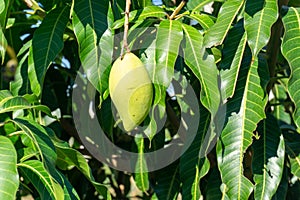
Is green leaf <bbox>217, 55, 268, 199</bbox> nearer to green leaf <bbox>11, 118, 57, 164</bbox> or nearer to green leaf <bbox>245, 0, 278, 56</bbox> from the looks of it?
green leaf <bbox>245, 0, 278, 56</bbox>

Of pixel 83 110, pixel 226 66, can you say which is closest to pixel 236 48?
pixel 226 66

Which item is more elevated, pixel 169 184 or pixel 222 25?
pixel 222 25

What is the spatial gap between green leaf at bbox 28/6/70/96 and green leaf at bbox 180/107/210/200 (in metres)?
0.32

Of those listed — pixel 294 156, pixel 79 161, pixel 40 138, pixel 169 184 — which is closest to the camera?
pixel 40 138

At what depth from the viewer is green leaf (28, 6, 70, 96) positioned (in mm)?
1070

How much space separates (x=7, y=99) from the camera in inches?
→ 40.4

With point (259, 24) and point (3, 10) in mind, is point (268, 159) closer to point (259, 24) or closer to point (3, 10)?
point (259, 24)

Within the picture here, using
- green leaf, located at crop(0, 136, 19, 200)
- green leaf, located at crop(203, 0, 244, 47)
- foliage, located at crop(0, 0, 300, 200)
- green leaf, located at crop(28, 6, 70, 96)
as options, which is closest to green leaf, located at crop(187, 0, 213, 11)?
foliage, located at crop(0, 0, 300, 200)

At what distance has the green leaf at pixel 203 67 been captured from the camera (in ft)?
2.95

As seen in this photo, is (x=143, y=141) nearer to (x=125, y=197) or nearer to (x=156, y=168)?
(x=156, y=168)

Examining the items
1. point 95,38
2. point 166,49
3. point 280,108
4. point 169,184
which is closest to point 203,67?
point 166,49

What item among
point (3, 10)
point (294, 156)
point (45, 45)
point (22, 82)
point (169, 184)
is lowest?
point (169, 184)

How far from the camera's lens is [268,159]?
1087 millimetres

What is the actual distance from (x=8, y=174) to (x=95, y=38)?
28 cm
